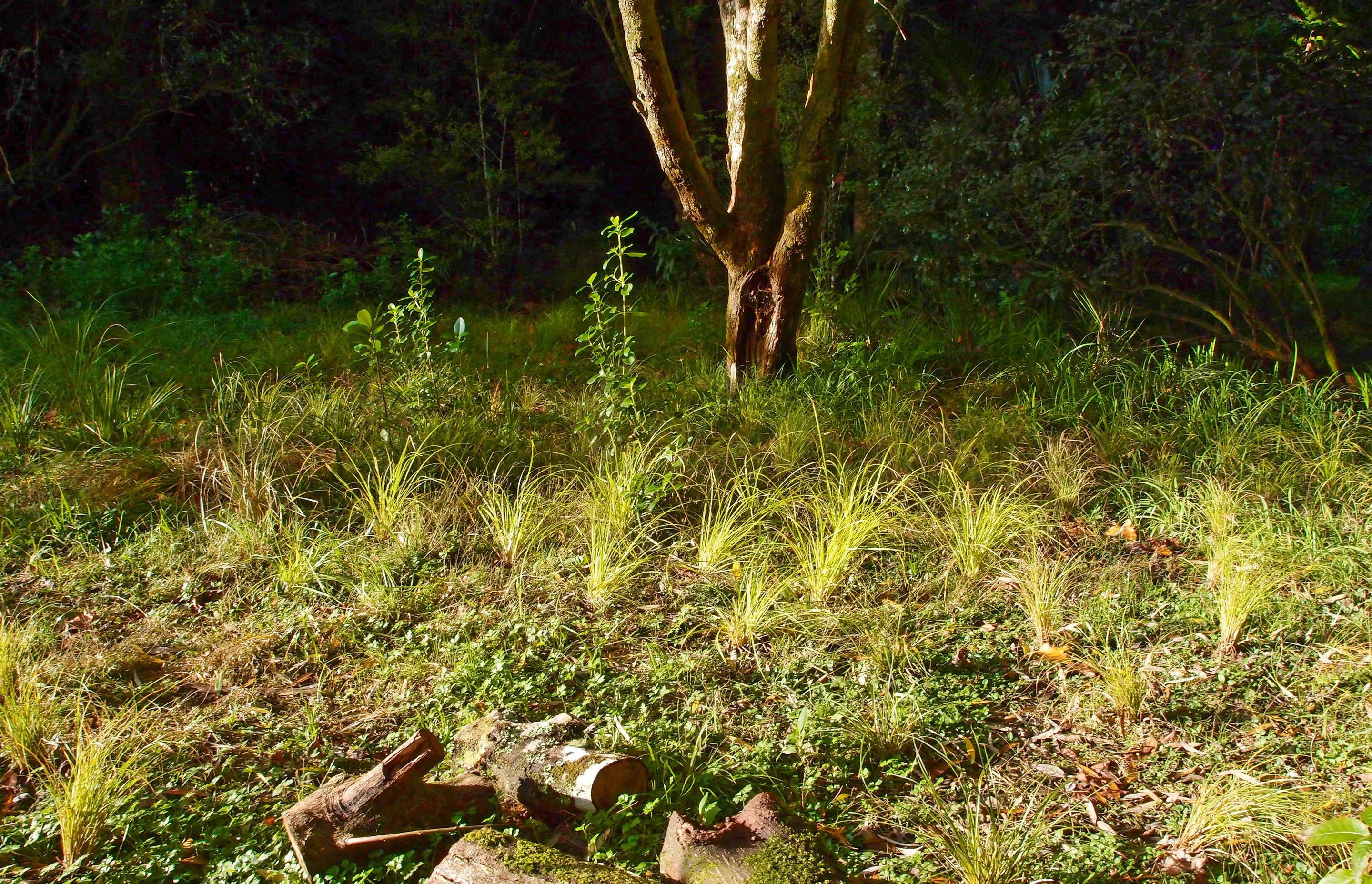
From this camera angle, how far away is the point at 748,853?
219cm

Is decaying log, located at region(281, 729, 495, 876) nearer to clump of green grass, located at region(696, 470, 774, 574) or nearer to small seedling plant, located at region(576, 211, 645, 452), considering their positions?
clump of green grass, located at region(696, 470, 774, 574)

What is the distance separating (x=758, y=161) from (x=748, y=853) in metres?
3.78

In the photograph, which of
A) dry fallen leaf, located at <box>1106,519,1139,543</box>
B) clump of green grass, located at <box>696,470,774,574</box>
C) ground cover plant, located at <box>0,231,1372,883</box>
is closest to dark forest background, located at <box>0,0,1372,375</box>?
ground cover plant, located at <box>0,231,1372,883</box>

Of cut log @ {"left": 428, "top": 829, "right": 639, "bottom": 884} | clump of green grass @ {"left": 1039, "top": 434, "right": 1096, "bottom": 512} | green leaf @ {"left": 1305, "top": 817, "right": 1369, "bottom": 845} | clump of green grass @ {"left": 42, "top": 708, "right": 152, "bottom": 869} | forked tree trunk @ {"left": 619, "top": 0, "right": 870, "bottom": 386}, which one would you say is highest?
forked tree trunk @ {"left": 619, "top": 0, "right": 870, "bottom": 386}

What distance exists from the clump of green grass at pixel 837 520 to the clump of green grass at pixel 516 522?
95cm

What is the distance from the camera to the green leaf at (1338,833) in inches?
Answer: 59.2

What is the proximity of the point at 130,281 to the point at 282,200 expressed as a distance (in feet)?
7.65

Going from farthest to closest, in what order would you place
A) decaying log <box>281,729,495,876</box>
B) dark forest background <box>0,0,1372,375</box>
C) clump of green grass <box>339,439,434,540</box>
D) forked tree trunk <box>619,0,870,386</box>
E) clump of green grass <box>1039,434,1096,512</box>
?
dark forest background <box>0,0,1372,375</box>
forked tree trunk <box>619,0,870,386</box>
clump of green grass <box>1039,434,1096,512</box>
clump of green grass <box>339,439,434,540</box>
decaying log <box>281,729,495,876</box>

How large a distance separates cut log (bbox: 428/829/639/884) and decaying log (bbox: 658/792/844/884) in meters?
0.13

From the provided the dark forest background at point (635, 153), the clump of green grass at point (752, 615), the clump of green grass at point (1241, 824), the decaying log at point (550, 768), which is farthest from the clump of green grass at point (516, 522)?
the dark forest background at point (635, 153)

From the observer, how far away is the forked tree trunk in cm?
495

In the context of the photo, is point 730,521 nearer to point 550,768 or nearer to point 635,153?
point 550,768

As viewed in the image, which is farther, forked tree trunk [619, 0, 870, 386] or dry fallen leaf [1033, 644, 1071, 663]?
forked tree trunk [619, 0, 870, 386]

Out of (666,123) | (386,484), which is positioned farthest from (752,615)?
(666,123)
